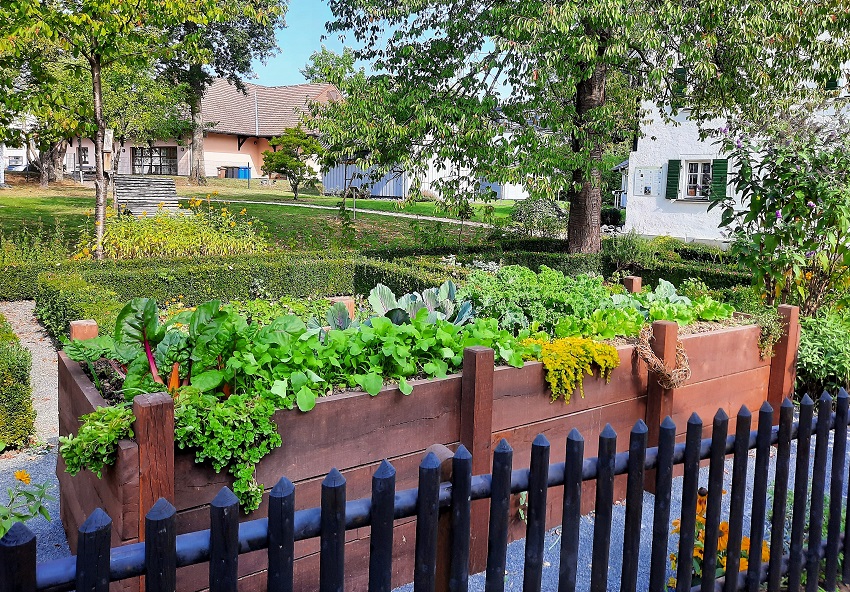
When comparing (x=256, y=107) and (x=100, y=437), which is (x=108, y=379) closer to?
(x=100, y=437)

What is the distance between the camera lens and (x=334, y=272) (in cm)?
1207

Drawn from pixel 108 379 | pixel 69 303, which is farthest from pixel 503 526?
pixel 69 303

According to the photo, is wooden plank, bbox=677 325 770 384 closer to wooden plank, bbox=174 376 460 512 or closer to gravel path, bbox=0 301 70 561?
wooden plank, bbox=174 376 460 512

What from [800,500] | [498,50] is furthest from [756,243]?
[498,50]

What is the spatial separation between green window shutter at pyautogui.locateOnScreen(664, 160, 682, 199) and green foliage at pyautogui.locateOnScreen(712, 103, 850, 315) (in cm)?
1542

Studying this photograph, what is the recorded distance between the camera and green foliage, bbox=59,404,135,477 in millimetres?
2807

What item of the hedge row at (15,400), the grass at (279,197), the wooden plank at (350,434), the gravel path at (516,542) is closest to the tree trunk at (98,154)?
the gravel path at (516,542)

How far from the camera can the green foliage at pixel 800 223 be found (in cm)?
669

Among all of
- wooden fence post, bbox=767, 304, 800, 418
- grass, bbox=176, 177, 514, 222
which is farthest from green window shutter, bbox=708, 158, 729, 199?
wooden fence post, bbox=767, 304, 800, 418

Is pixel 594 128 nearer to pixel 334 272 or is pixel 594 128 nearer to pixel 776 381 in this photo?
pixel 334 272

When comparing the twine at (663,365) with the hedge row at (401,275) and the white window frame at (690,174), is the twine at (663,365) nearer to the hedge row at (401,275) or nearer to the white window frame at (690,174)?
the hedge row at (401,275)

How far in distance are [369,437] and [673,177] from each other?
68.3ft

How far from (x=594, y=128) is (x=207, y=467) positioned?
37.9 ft

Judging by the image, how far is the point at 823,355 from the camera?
20.8ft
